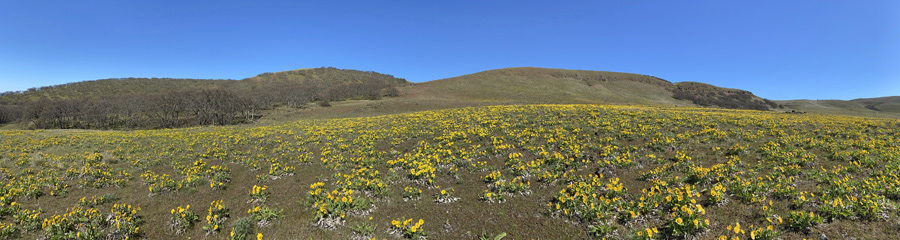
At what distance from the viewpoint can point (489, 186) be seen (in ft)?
35.2

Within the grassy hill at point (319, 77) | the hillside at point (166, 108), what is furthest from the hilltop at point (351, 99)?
the grassy hill at point (319, 77)

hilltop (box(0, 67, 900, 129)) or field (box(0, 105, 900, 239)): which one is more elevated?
hilltop (box(0, 67, 900, 129))

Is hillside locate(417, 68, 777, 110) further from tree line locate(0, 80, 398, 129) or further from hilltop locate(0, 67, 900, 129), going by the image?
tree line locate(0, 80, 398, 129)

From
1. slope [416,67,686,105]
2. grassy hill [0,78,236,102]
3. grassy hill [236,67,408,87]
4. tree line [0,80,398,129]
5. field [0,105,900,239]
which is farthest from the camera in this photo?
grassy hill [236,67,408,87]

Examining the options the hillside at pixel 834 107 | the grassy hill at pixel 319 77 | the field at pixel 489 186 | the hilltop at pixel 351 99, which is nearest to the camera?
the field at pixel 489 186

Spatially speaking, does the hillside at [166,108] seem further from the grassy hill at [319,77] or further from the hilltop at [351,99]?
the grassy hill at [319,77]

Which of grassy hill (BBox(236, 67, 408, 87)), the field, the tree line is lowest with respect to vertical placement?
the field

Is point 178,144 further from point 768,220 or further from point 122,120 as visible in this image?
point 122,120

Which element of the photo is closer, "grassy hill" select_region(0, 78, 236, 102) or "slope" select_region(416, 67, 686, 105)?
"slope" select_region(416, 67, 686, 105)

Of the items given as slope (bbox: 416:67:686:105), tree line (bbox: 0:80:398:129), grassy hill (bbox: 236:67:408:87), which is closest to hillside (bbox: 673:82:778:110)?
slope (bbox: 416:67:686:105)

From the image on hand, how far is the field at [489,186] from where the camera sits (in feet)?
24.7

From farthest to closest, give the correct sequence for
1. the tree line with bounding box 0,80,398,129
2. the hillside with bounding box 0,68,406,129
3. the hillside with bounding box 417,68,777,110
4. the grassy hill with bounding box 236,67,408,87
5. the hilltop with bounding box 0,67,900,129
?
1. the grassy hill with bounding box 236,67,408,87
2. the hillside with bounding box 417,68,777,110
3. the hilltop with bounding box 0,67,900,129
4. the hillside with bounding box 0,68,406,129
5. the tree line with bounding box 0,80,398,129

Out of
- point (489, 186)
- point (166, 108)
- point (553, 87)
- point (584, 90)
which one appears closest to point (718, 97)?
point (584, 90)

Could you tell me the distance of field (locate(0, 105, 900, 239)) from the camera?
7520mm
